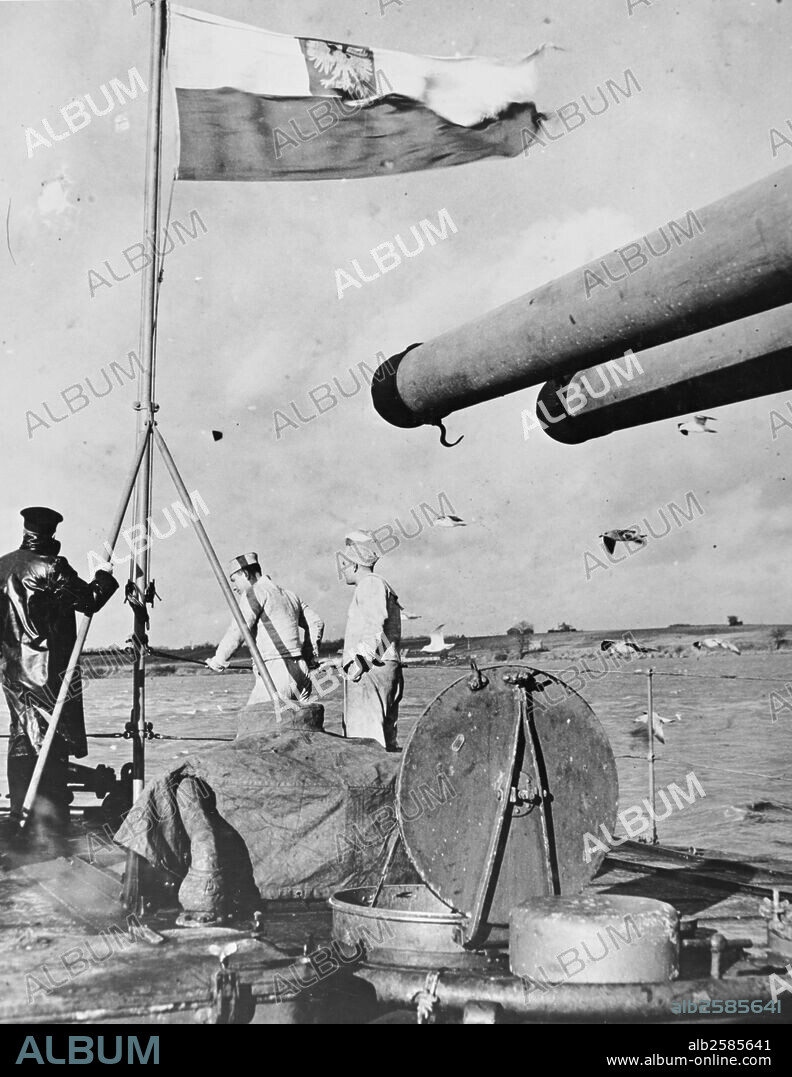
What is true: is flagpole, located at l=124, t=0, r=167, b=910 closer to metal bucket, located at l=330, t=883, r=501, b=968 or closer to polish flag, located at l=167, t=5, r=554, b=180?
polish flag, located at l=167, t=5, r=554, b=180

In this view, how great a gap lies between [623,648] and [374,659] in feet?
7.37

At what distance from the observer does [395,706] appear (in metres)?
6.71

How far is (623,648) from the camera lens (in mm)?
7949

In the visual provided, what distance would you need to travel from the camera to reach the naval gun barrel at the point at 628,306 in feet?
8.45

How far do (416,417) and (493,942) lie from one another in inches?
84.3

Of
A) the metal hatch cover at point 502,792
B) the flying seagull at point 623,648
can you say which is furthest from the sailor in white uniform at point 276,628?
the metal hatch cover at point 502,792

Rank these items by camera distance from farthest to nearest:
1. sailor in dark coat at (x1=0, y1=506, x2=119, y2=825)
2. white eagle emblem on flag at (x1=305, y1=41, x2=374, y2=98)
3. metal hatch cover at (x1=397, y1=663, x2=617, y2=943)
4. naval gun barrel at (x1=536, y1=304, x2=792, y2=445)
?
white eagle emblem on flag at (x1=305, y1=41, x2=374, y2=98) → sailor in dark coat at (x1=0, y1=506, x2=119, y2=825) → metal hatch cover at (x1=397, y1=663, x2=617, y2=943) → naval gun barrel at (x1=536, y1=304, x2=792, y2=445)

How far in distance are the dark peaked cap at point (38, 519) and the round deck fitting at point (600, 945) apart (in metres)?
4.40

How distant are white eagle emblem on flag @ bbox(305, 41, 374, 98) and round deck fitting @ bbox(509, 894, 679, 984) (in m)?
6.01

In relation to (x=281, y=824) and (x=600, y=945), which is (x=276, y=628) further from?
(x=600, y=945)

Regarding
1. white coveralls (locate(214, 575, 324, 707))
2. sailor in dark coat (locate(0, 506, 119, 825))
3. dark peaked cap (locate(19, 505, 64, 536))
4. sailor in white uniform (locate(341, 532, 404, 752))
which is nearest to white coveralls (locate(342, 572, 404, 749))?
sailor in white uniform (locate(341, 532, 404, 752))

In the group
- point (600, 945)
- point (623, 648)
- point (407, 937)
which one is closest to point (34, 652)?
point (407, 937)

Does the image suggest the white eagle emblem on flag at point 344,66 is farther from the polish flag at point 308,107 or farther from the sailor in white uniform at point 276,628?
the sailor in white uniform at point 276,628

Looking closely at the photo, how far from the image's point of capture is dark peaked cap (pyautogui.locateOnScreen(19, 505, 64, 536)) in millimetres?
7004
